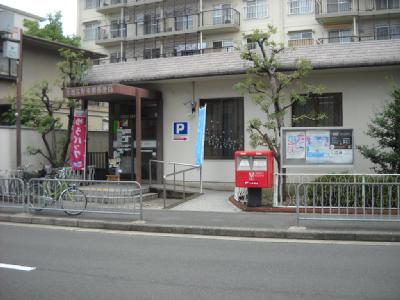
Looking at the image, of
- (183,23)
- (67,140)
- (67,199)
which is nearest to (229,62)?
(67,140)

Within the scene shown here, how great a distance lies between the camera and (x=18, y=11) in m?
37.0

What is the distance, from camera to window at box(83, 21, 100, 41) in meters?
46.8

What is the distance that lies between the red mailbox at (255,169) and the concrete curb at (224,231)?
2.38 meters

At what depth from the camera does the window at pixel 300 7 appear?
36.8 metres

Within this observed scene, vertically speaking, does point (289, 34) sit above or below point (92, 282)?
above

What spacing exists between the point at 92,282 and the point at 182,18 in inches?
1459

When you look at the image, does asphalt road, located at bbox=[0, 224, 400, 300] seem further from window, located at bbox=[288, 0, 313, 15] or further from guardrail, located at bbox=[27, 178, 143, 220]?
window, located at bbox=[288, 0, 313, 15]

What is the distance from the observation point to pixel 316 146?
12953mm

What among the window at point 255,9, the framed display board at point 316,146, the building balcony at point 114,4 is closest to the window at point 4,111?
the framed display board at point 316,146

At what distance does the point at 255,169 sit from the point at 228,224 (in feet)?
6.88

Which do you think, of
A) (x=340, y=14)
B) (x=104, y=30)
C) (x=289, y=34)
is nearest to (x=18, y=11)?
(x=104, y=30)

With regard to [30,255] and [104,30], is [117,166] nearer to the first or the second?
[30,255]

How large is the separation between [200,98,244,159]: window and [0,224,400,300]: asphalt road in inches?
278

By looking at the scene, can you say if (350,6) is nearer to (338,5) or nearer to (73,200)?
(338,5)
